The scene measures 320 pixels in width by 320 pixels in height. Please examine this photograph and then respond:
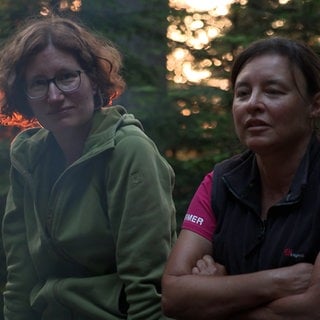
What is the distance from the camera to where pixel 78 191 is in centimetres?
332

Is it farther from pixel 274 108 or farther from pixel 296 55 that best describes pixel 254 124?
pixel 296 55

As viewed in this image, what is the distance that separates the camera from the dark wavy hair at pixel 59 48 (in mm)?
3432

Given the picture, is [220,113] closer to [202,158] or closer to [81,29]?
[202,158]

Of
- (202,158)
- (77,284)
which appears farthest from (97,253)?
(202,158)

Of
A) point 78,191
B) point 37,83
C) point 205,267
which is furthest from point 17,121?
point 205,267

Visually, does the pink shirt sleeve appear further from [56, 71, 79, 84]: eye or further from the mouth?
[56, 71, 79, 84]: eye

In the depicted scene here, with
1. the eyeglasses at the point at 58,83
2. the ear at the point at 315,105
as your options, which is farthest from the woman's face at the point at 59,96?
the ear at the point at 315,105

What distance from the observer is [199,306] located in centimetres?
276

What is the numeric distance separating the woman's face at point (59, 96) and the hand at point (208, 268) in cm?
90

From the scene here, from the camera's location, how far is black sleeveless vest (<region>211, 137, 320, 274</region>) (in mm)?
2697

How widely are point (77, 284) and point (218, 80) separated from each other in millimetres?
3123

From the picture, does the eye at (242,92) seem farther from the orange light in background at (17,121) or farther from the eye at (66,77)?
the orange light in background at (17,121)

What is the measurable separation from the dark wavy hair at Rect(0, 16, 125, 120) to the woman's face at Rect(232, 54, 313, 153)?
0.90m

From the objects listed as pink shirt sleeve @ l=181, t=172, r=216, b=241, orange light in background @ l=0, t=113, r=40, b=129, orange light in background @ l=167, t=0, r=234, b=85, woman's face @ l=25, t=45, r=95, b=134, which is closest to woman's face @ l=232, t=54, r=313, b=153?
pink shirt sleeve @ l=181, t=172, r=216, b=241
